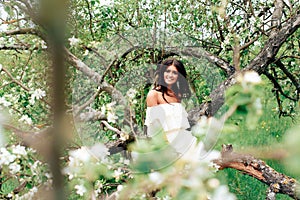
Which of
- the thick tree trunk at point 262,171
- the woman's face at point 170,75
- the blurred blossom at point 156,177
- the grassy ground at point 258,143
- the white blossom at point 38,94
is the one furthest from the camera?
the grassy ground at point 258,143

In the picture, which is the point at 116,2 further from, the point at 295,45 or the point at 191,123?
the point at 295,45

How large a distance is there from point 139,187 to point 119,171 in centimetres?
87

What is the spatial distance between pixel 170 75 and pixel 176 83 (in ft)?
0.34

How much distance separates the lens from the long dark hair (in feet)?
9.49

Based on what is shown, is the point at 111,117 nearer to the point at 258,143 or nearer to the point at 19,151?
the point at 19,151

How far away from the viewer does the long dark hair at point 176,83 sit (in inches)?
114

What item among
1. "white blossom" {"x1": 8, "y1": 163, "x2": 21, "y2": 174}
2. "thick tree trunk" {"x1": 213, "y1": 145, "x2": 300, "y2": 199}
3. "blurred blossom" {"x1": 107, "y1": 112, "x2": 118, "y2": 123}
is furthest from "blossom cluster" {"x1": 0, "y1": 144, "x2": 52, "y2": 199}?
"thick tree trunk" {"x1": 213, "y1": 145, "x2": 300, "y2": 199}


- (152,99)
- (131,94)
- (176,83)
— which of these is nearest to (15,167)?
(131,94)

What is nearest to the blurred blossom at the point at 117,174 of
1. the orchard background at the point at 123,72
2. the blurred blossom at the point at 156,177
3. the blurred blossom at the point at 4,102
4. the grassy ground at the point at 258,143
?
the orchard background at the point at 123,72

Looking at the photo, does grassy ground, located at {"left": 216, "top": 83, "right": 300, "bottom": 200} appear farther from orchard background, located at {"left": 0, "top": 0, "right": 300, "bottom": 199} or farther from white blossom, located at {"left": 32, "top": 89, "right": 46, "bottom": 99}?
white blossom, located at {"left": 32, "top": 89, "right": 46, "bottom": 99}

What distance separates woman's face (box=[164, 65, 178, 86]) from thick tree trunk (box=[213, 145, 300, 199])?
1.65ft

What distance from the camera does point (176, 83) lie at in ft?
9.97

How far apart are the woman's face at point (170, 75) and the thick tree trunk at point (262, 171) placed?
501 mm

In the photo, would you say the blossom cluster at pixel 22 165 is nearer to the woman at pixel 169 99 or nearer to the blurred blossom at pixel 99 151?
the blurred blossom at pixel 99 151
